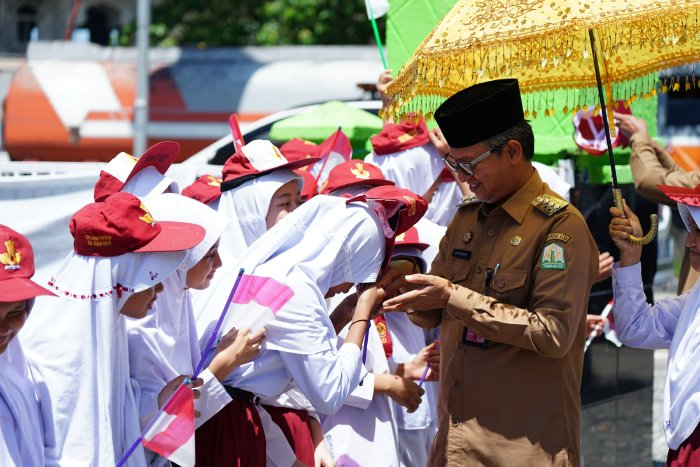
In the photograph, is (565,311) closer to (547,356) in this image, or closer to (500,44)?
(547,356)

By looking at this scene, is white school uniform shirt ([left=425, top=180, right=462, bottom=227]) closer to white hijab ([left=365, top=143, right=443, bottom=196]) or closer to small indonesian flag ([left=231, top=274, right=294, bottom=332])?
white hijab ([left=365, top=143, right=443, bottom=196])

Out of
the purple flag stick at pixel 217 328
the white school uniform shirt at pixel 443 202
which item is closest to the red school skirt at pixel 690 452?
the purple flag stick at pixel 217 328

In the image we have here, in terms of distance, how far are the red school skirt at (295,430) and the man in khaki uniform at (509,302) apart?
0.49 metres

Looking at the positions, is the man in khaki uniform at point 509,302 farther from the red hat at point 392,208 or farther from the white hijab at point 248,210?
the white hijab at point 248,210

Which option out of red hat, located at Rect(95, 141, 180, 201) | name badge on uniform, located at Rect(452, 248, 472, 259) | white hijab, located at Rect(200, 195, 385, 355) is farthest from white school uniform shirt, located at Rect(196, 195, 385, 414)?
red hat, located at Rect(95, 141, 180, 201)

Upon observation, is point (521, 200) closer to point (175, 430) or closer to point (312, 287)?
point (312, 287)

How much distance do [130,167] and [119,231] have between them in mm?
1451

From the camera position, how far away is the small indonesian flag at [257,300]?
341 cm

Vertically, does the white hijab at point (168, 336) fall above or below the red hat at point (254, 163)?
above

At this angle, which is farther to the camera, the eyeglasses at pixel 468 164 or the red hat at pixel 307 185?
the red hat at pixel 307 185

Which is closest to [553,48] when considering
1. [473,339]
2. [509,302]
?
[509,302]

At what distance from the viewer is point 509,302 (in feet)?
11.5

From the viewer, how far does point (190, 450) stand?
10.6 feet

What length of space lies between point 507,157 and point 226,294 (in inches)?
40.7
